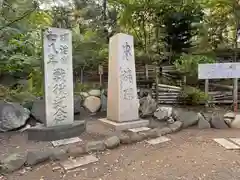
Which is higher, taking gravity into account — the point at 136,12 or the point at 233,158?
the point at 136,12

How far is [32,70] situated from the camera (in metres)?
6.29

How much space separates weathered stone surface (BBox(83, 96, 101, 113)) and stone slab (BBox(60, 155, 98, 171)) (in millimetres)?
2589

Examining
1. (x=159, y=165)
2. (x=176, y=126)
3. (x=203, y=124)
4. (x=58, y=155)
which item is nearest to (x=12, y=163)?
(x=58, y=155)

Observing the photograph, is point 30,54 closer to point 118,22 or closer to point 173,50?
point 118,22

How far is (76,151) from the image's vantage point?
308cm

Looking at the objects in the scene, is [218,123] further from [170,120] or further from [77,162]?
[77,162]

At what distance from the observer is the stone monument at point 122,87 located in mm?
4504

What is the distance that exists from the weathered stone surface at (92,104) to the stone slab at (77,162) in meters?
2.59

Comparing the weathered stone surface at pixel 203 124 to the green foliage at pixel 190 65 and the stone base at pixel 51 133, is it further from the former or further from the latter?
the stone base at pixel 51 133

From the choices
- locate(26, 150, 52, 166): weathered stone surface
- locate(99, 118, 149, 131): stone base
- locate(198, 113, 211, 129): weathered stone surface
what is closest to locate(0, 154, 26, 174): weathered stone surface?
locate(26, 150, 52, 166): weathered stone surface

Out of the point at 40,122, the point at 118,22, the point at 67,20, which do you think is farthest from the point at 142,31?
the point at 40,122

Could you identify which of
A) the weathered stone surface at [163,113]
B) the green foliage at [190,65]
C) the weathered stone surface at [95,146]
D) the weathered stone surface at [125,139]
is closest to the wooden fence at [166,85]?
the green foliage at [190,65]

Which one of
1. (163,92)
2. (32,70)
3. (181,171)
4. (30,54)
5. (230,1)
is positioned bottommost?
(181,171)

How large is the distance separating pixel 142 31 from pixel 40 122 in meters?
5.59
